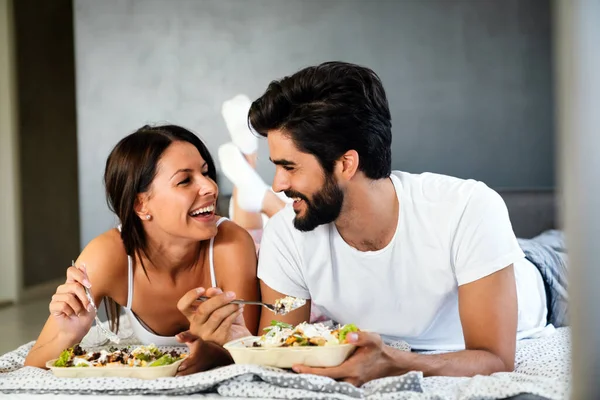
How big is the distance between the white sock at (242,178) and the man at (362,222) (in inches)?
87.4

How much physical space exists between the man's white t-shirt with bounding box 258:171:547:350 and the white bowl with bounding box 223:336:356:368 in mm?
456

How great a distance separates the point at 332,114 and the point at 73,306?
2.88 ft

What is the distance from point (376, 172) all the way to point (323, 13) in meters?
2.67

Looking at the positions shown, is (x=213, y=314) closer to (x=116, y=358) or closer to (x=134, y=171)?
(x=116, y=358)

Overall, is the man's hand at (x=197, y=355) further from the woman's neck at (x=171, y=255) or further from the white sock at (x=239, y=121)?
the white sock at (x=239, y=121)

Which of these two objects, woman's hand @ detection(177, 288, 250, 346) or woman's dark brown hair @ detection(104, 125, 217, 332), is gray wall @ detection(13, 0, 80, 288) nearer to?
woman's dark brown hair @ detection(104, 125, 217, 332)

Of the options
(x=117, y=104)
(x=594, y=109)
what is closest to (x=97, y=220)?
(x=117, y=104)

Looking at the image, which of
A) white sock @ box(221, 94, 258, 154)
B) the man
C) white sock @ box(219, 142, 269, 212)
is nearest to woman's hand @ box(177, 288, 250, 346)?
the man

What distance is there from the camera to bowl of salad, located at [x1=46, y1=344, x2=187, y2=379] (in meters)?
1.90

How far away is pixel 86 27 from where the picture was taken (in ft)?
16.9

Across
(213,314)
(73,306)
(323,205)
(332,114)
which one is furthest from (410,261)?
(73,306)

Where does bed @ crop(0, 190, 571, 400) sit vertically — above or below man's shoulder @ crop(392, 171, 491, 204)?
below

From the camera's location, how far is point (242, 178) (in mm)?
4754

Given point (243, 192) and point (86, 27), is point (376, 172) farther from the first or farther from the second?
point (86, 27)
